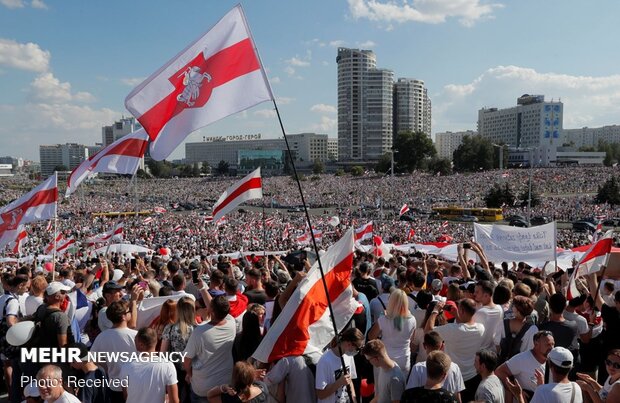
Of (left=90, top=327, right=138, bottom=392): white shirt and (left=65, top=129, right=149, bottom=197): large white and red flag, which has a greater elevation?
(left=65, top=129, right=149, bottom=197): large white and red flag

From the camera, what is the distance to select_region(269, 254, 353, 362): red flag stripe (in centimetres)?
373

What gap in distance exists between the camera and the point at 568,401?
345 centimetres

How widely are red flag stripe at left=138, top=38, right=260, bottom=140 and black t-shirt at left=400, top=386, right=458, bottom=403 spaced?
2.96 meters

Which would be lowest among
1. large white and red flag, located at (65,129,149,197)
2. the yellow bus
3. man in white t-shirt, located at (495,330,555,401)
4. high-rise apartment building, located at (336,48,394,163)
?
the yellow bus

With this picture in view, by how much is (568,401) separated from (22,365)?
4410mm

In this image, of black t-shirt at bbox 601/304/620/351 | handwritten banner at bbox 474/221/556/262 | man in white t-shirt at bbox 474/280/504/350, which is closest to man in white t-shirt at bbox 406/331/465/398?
man in white t-shirt at bbox 474/280/504/350

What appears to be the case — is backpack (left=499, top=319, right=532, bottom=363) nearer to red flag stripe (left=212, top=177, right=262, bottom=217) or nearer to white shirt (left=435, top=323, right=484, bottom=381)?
white shirt (left=435, top=323, right=484, bottom=381)

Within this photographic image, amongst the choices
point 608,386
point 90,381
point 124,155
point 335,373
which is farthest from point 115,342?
point 124,155

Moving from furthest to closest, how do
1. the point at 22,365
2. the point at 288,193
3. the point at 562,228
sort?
the point at 288,193, the point at 562,228, the point at 22,365

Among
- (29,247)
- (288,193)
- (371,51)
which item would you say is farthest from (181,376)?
(371,51)

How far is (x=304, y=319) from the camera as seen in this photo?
12.4 ft

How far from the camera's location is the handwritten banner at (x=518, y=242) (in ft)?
34.9

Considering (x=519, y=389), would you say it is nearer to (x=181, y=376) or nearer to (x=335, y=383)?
(x=335, y=383)

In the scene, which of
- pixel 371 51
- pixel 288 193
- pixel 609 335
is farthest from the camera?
pixel 371 51
